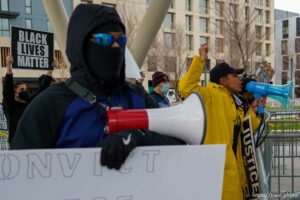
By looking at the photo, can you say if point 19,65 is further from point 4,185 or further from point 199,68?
point 4,185

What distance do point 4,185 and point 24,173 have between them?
0.28ft

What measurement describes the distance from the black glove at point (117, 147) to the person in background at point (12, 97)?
3.94 m

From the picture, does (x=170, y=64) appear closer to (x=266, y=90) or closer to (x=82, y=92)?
(x=266, y=90)

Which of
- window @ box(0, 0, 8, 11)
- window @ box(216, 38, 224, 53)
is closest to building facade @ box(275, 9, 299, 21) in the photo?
window @ box(216, 38, 224, 53)

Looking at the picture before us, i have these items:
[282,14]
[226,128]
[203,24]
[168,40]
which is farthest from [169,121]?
[282,14]

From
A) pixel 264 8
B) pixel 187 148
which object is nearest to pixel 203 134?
pixel 187 148

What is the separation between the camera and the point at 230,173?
3646 mm

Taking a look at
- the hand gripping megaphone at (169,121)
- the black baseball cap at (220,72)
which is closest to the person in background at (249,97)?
the black baseball cap at (220,72)

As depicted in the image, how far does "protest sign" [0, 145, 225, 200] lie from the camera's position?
1691 mm

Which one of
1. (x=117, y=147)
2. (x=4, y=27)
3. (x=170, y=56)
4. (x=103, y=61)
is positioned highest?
(x=4, y=27)

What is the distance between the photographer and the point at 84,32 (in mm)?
1844

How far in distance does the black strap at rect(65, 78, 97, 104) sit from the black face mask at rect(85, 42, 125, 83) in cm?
8

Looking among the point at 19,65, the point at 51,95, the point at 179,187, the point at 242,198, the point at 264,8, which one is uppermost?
the point at 264,8

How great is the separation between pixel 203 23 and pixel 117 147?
179ft
